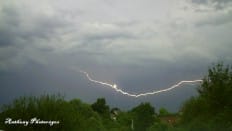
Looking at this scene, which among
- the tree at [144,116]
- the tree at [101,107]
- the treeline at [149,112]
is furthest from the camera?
the tree at [101,107]

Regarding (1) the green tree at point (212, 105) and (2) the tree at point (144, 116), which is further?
(2) the tree at point (144, 116)

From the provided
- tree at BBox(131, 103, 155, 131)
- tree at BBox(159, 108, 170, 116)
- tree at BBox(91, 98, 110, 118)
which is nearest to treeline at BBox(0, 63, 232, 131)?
tree at BBox(131, 103, 155, 131)

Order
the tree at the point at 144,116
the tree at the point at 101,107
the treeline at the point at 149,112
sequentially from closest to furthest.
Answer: the treeline at the point at 149,112, the tree at the point at 144,116, the tree at the point at 101,107

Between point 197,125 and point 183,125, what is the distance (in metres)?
3.97

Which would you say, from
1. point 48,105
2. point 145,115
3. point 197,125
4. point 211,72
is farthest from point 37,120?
point 145,115

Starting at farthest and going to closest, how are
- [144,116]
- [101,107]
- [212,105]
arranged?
[101,107] → [144,116] → [212,105]

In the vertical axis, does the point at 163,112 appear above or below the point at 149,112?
above

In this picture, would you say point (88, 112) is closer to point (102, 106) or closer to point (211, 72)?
point (102, 106)

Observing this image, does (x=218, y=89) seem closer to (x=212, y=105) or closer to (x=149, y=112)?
(x=212, y=105)

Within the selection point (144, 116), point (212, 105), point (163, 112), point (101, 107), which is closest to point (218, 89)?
point (212, 105)

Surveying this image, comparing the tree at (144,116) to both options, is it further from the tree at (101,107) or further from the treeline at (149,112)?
the tree at (101,107)

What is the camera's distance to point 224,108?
38719 mm

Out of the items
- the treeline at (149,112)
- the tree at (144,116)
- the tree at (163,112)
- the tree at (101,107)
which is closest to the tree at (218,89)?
the treeline at (149,112)

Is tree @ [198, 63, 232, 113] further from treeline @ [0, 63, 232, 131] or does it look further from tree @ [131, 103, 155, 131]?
tree @ [131, 103, 155, 131]
